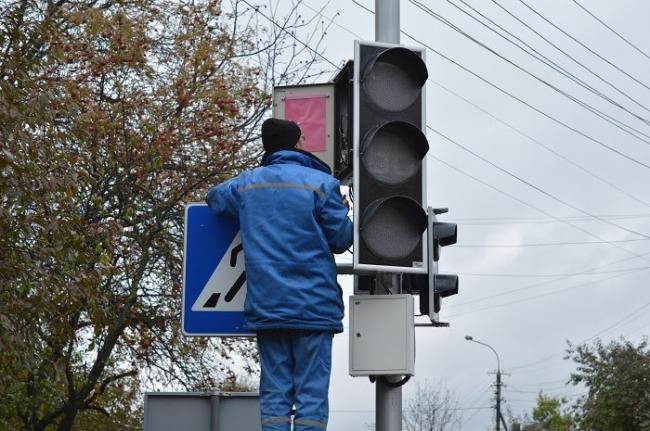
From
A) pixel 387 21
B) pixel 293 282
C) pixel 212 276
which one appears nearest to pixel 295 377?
pixel 293 282

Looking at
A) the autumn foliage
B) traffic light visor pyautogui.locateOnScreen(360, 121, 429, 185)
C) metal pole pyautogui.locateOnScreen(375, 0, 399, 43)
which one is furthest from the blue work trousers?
the autumn foliage

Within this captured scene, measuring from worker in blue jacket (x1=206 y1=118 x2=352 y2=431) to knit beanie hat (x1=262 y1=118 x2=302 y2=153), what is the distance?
247mm

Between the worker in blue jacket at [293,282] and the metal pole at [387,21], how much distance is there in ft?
4.04

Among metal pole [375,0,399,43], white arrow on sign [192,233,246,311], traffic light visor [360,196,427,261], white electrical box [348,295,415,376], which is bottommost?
white electrical box [348,295,415,376]

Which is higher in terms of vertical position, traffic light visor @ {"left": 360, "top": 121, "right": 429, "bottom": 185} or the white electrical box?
traffic light visor @ {"left": 360, "top": 121, "right": 429, "bottom": 185}

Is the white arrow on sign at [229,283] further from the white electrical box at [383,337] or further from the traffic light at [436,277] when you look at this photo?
the traffic light at [436,277]

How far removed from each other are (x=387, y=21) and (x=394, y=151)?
1169 mm

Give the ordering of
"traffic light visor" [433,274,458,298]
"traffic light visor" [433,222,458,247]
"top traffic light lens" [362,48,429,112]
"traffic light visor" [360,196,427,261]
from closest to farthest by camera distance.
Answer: "traffic light visor" [360,196,427,261] → "top traffic light lens" [362,48,429,112] → "traffic light visor" [433,222,458,247] → "traffic light visor" [433,274,458,298]

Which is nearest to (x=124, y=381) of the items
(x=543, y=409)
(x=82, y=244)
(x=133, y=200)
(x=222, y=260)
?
(x=133, y=200)

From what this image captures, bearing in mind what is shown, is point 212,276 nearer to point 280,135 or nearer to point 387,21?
point 280,135

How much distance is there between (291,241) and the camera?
18.0 ft

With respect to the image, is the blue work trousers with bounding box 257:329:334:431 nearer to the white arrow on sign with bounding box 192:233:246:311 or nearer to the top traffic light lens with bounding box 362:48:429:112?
the white arrow on sign with bounding box 192:233:246:311

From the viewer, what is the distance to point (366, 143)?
5.73m

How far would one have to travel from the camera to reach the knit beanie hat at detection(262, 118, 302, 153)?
234 inches
